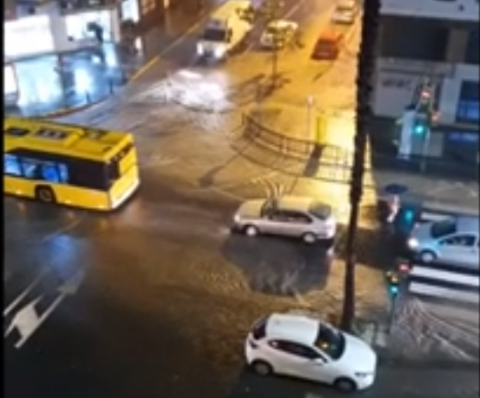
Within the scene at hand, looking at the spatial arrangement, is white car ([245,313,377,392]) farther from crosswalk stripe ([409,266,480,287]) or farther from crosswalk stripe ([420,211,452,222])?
crosswalk stripe ([420,211,452,222])

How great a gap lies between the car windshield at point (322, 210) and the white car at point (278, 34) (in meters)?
0.71

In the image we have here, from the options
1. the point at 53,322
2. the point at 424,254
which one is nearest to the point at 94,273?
the point at 53,322

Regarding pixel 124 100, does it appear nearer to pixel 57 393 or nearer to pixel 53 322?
pixel 53 322

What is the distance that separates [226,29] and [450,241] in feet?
3.72

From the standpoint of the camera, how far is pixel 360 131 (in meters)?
2.11

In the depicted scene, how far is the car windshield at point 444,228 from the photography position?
250 cm

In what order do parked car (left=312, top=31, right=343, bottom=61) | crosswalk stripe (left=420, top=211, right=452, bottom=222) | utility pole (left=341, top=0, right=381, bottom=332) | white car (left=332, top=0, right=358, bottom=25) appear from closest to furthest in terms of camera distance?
utility pole (left=341, top=0, right=381, bottom=332) < white car (left=332, top=0, right=358, bottom=25) < parked car (left=312, top=31, right=343, bottom=61) < crosswalk stripe (left=420, top=211, right=452, bottom=222)

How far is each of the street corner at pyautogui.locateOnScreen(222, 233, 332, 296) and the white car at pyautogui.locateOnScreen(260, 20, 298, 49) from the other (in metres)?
1.03

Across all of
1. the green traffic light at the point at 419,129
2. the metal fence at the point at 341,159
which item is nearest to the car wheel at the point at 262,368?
the metal fence at the point at 341,159

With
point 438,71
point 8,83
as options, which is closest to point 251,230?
point 438,71

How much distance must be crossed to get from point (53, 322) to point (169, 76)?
107 centimetres

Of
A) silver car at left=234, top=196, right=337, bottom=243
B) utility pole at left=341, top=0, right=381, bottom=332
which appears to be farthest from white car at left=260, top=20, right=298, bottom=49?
silver car at left=234, top=196, right=337, bottom=243

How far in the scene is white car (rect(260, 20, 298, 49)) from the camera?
2020 mm

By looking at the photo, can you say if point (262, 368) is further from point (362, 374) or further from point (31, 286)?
point (31, 286)
